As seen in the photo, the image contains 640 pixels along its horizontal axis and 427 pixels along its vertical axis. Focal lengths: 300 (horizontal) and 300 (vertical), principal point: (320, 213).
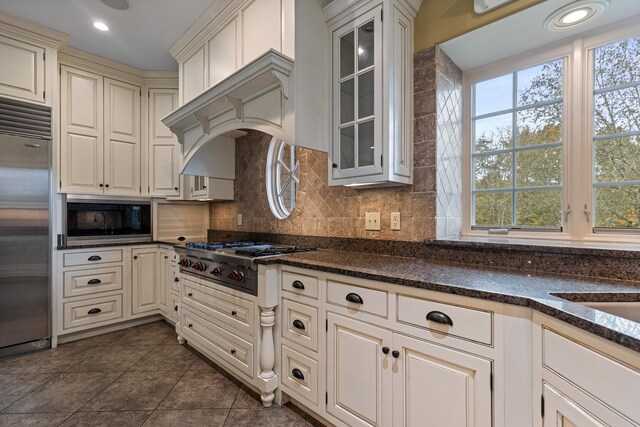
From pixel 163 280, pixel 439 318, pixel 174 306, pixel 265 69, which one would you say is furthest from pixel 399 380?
pixel 163 280

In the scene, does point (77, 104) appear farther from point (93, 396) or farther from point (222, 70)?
point (93, 396)

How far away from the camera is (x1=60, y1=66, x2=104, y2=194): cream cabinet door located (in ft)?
9.32

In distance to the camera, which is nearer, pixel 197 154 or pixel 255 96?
pixel 255 96

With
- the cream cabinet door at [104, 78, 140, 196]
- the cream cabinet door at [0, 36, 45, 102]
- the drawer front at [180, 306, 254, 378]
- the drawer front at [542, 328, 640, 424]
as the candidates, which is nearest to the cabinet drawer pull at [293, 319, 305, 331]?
the drawer front at [180, 306, 254, 378]

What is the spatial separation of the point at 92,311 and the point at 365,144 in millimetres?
3055

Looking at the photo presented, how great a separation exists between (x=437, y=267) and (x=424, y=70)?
Answer: 3.88ft

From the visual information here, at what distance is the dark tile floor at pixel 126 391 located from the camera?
172cm

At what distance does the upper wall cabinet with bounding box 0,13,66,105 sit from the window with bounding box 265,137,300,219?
201 centimetres

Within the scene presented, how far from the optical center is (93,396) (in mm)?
1941

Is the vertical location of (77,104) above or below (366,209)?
above

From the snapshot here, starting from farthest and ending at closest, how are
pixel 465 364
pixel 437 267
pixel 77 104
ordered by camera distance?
pixel 77 104, pixel 437 267, pixel 465 364

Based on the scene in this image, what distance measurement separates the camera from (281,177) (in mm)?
2811

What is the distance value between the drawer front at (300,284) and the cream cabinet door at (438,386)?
504mm

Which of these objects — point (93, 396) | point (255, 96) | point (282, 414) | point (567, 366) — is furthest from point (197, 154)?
point (567, 366)
